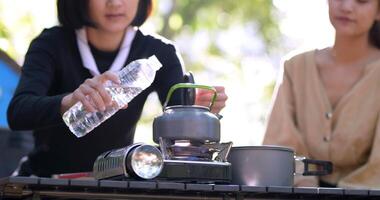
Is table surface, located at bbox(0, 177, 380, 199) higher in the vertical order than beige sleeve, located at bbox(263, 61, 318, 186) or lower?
lower

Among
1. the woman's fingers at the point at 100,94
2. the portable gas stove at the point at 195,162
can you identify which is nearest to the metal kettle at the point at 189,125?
the portable gas stove at the point at 195,162

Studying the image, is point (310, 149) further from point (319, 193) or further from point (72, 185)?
point (72, 185)

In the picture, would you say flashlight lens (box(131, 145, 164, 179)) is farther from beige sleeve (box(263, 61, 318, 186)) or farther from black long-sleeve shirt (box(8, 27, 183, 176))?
beige sleeve (box(263, 61, 318, 186))

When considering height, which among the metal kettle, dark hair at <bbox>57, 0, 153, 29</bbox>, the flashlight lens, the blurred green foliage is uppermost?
the blurred green foliage

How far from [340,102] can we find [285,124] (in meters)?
0.20

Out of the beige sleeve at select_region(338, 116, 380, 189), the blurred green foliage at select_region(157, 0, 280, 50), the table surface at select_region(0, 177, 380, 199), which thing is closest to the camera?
the table surface at select_region(0, 177, 380, 199)

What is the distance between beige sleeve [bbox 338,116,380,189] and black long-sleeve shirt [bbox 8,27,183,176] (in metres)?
0.63

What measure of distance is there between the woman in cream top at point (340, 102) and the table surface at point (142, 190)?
79 centimetres

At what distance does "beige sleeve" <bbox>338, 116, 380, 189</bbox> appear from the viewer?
3.52 m

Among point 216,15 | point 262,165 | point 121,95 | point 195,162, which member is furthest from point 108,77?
point 216,15

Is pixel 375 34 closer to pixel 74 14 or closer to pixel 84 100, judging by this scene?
pixel 74 14

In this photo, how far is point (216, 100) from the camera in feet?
11.0

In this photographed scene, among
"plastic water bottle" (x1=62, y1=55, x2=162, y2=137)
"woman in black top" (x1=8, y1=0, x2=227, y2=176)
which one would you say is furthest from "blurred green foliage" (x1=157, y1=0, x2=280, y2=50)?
"plastic water bottle" (x1=62, y1=55, x2=162, y2=137)

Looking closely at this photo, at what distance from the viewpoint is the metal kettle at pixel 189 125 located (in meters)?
2.87
